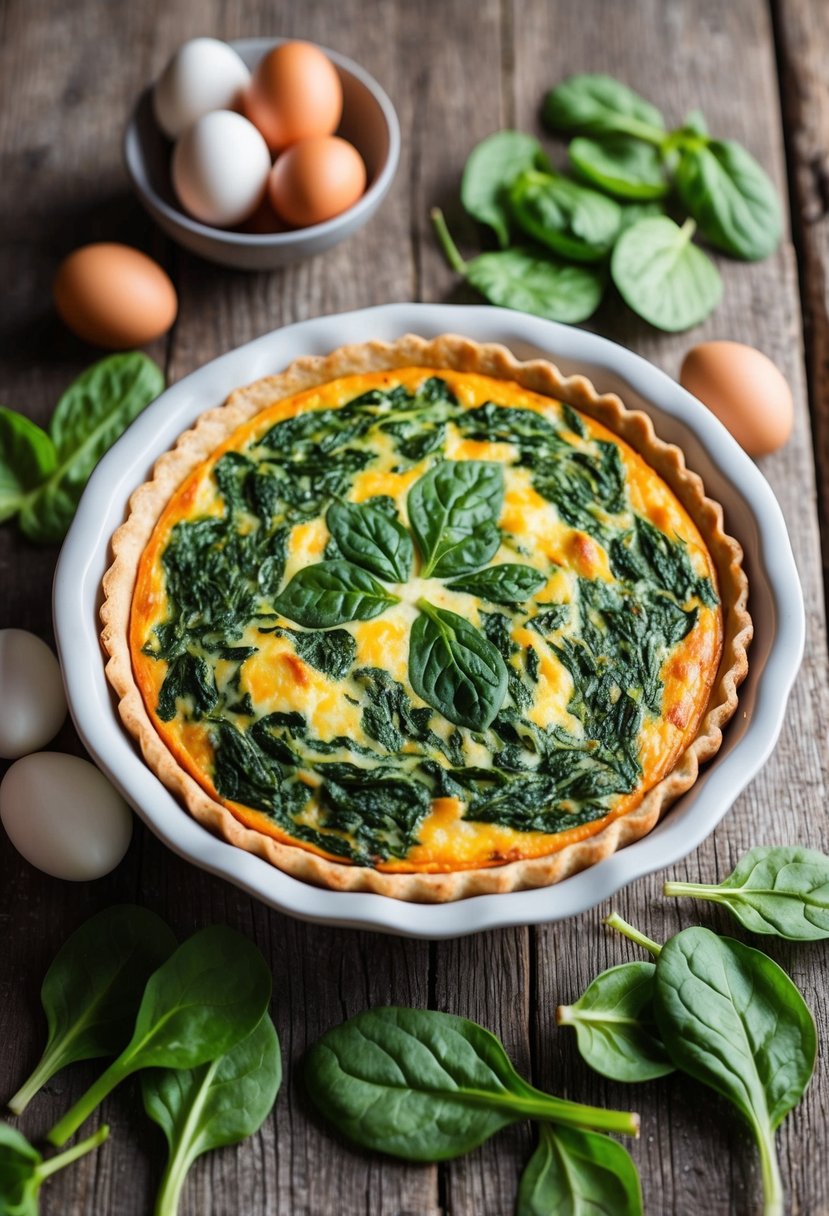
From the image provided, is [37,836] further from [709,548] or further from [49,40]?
[49,40]

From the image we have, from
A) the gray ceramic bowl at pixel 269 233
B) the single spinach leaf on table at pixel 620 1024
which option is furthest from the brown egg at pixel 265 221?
the single spinach leaf on table at pixel 620 1024

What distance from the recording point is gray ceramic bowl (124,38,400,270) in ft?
11.1

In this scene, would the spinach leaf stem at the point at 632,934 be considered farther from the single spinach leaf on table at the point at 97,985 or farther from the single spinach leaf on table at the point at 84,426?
the single spinach leaf on table at the point at 84,426

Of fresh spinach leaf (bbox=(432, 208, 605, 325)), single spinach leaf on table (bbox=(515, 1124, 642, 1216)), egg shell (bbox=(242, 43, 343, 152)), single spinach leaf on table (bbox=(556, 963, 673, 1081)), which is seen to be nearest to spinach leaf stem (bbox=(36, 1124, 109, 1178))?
single spinach leaf on table (bbox=(515, 1124, 642, 1216))

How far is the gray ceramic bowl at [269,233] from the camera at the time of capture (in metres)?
3.38

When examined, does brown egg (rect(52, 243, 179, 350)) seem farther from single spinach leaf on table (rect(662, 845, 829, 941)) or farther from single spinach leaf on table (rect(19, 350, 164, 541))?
single spinach leaf on table (rect(662, 845, 829, 941))

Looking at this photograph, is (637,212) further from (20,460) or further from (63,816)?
(63,816)

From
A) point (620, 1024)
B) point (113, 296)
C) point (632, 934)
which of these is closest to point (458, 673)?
point (632, 934)

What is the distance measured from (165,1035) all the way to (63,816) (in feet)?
1.69

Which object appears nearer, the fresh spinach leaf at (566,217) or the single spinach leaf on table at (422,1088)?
the single spinach leaf on table at (422,1088)

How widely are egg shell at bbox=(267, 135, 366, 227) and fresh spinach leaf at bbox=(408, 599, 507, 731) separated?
4.57 feet

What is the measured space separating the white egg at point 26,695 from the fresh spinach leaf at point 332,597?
0.59 metres

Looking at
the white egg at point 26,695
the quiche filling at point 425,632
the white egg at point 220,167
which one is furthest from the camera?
the white egg at point 220,167

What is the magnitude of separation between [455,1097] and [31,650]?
1.36 metres
